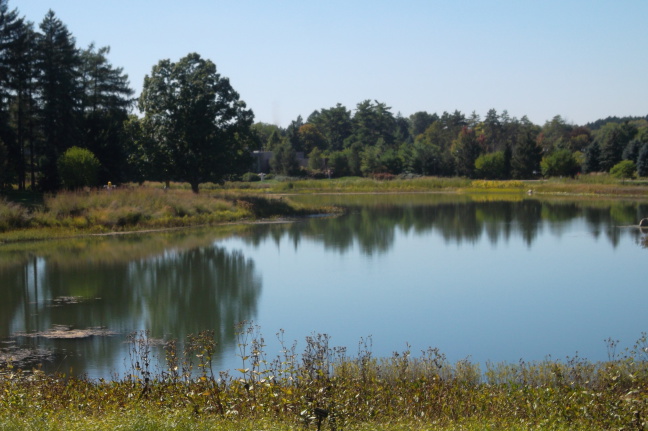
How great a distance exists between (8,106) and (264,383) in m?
41.9

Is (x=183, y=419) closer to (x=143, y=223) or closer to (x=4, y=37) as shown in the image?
(x=143, y=223)

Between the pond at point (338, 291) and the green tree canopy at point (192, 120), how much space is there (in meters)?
8.40

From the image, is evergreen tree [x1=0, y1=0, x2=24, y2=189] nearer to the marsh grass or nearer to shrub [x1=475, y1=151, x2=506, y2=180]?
the marsh grass

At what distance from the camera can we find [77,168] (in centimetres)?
3884

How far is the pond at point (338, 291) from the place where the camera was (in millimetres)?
13875

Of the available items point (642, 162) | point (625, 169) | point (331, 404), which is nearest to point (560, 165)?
point (625, 169)

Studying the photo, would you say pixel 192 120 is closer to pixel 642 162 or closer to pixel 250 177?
pixel 250 177

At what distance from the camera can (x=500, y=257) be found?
25641 mm

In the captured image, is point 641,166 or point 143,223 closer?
point 143,223

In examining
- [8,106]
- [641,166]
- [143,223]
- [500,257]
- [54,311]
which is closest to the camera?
[54,311]

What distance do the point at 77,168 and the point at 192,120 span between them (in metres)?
7.17

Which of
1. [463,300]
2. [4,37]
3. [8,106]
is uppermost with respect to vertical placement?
[4,37]

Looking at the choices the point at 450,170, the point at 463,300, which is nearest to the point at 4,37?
the point at 463,300

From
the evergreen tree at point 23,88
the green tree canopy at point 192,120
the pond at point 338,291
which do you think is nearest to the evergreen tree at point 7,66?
the evergreen tree at point 23,88
